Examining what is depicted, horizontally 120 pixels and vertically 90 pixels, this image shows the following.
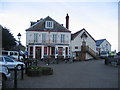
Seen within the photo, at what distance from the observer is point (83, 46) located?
3198 centimetres

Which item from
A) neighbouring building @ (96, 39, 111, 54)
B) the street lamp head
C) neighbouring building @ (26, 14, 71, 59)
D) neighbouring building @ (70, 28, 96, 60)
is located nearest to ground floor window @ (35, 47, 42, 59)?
neighbouring building @ (26, 14, 71, 59)

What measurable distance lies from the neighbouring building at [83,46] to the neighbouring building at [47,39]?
5.72 ft

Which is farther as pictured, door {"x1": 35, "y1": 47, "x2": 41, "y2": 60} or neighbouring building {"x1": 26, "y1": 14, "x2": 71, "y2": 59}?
door {"x1": 35, "y1": 47, "x2": 41, "y2": 60}

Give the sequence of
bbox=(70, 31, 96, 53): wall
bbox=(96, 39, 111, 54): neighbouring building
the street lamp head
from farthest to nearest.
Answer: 1. bbox=(96, 39, 111, 54): neighbouring building
2. the street lamp head
3. bbox=(70, 31, 96, 53): wall

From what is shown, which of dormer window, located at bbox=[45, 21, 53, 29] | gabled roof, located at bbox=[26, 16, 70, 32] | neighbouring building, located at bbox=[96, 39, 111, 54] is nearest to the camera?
gabled roof, located at bbox=[26, 16, 70, 32]

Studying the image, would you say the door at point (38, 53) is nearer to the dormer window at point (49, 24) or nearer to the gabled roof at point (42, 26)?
the gabled roof at point (42, 26)

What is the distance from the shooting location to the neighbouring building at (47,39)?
29062mm

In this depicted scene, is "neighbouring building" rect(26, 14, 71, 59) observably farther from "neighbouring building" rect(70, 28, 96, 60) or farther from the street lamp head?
the street lamp head

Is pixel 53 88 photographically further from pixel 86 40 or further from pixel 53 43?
pixel 86 40

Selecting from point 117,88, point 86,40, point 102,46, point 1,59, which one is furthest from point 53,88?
point 102,46

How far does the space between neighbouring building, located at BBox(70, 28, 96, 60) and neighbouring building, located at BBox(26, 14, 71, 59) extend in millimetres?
1745

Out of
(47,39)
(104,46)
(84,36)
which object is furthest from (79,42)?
(104,46)

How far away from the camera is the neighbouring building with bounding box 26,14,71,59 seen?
2906cm

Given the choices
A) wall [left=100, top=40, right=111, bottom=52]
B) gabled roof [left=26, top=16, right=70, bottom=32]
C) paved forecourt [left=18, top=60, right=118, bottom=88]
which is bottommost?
paved forecourt [left=18, top=60, right=118, bottom=88]
